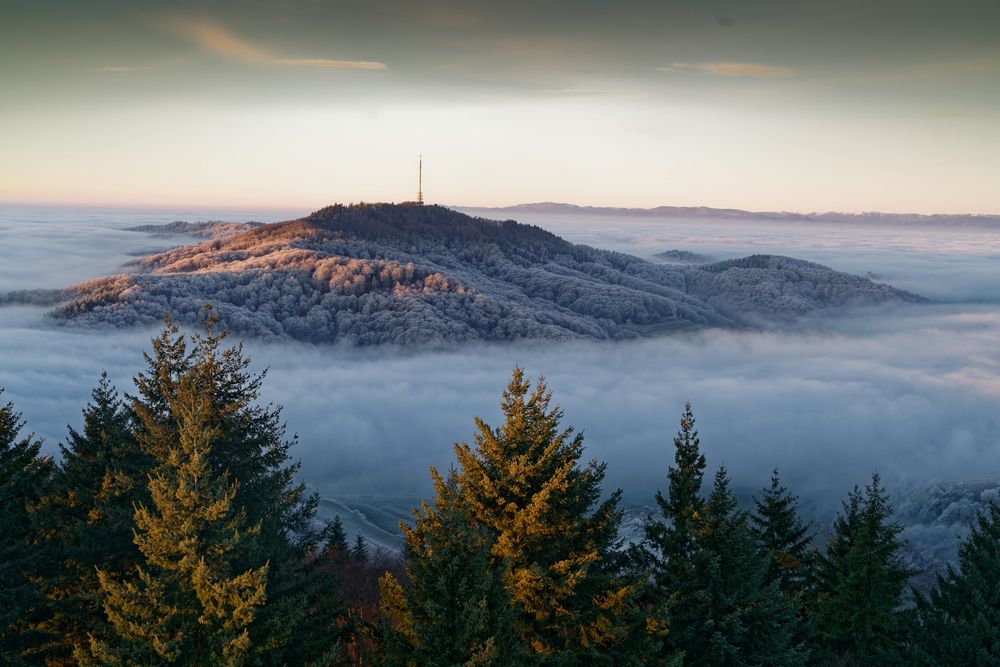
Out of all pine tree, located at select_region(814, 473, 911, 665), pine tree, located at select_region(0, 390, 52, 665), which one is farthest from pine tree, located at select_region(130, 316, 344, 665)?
pine tree, located at select_region(814, 473, 911, 665)

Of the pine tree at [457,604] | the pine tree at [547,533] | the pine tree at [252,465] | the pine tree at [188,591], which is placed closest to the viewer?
the pine tree at [188,591]

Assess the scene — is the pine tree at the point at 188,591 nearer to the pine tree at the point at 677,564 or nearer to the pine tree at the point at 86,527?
the pine tree at the point at 86,527

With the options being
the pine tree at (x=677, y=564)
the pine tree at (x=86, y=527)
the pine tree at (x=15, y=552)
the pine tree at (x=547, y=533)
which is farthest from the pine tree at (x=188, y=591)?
the pine tree at (x=677, y=564)

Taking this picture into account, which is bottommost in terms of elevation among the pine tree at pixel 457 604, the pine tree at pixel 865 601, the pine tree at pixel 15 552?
the pine tree at pixel 865 601

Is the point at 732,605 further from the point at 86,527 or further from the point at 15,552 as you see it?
the point at 15,552

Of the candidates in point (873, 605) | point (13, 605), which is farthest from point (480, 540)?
point (873, 605)

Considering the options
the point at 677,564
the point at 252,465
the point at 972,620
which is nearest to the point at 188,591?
the point at 252,465

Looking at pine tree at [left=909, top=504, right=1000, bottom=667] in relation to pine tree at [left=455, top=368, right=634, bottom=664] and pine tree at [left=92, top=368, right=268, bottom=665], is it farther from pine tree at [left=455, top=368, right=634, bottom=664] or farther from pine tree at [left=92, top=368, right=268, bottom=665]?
pine tree at [left=92, top=368, right=268, bottom=665]
